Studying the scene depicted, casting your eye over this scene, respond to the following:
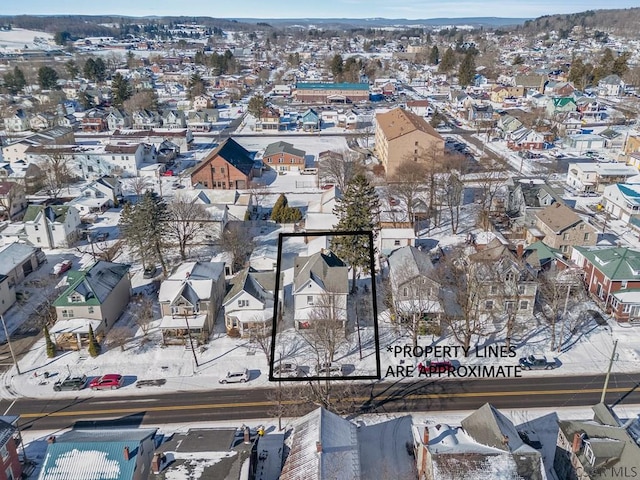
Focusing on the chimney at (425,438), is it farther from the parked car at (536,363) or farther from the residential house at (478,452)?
the parked car at (536,363)

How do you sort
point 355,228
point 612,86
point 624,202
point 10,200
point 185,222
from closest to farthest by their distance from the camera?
1. point 355,228
2. point 185,222
3. point 624,202
4. point 10,200
5. point 612,86

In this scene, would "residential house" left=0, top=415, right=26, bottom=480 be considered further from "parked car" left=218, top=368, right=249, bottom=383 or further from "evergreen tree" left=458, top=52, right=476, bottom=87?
"evergreen tree" left=458, top=52, right=476, bottom=87

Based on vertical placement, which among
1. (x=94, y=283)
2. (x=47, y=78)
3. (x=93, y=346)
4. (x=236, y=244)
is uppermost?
(x=47, y=78)

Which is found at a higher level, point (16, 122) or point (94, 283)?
point (16, 122)

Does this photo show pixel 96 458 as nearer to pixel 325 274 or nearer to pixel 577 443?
pixel 325 274

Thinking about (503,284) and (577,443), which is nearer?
(577,443)

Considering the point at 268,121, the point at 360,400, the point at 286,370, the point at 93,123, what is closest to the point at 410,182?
the point at 286,370

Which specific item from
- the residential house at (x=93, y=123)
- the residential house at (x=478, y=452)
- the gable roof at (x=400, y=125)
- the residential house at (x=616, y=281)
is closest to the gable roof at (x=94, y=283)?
the residential house at (x=478, y=452)

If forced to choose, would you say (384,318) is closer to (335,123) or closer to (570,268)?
(570,268)
